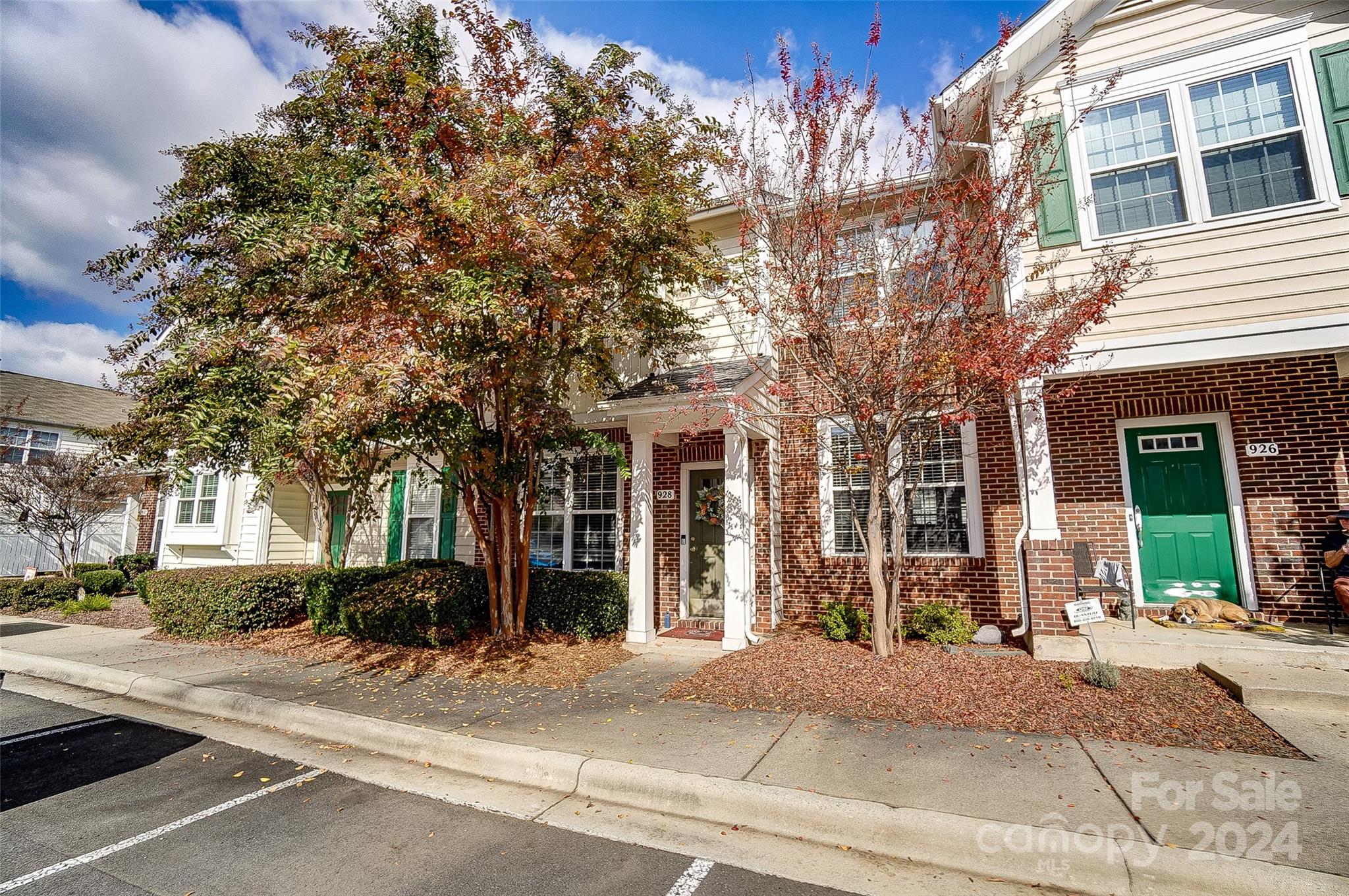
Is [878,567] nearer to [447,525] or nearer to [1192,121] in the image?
[1192,121]

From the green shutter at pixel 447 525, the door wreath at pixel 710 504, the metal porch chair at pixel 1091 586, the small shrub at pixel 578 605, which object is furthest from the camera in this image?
the green shutter at pixel 447 525

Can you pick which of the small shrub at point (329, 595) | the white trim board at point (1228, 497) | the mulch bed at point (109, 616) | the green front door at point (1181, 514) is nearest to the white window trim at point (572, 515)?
the small shrub at point (329, 595)

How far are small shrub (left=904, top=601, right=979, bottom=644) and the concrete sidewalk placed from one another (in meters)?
2.61

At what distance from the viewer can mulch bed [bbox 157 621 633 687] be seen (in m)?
7.10

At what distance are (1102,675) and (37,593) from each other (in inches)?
775

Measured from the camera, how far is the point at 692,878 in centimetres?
317

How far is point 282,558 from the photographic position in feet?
50.0

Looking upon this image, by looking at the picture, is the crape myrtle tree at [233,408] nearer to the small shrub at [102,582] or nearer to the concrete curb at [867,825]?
the concrete curb at [867,825]

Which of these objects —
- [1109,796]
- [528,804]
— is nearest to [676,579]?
[528,804]

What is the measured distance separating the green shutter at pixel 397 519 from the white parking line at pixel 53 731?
22.0 feet

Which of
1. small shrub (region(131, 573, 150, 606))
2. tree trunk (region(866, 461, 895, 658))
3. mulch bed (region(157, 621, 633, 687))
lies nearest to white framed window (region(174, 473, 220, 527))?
small shrub (region(131, 573, 150, 606))

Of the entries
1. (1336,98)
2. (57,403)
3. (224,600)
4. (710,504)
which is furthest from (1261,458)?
(57,403)

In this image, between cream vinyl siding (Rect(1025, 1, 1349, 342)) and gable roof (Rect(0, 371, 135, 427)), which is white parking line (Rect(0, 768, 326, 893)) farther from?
gable roof (Rect(0, 371, 135, 427))

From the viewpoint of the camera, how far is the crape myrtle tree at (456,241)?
602 centimetres
